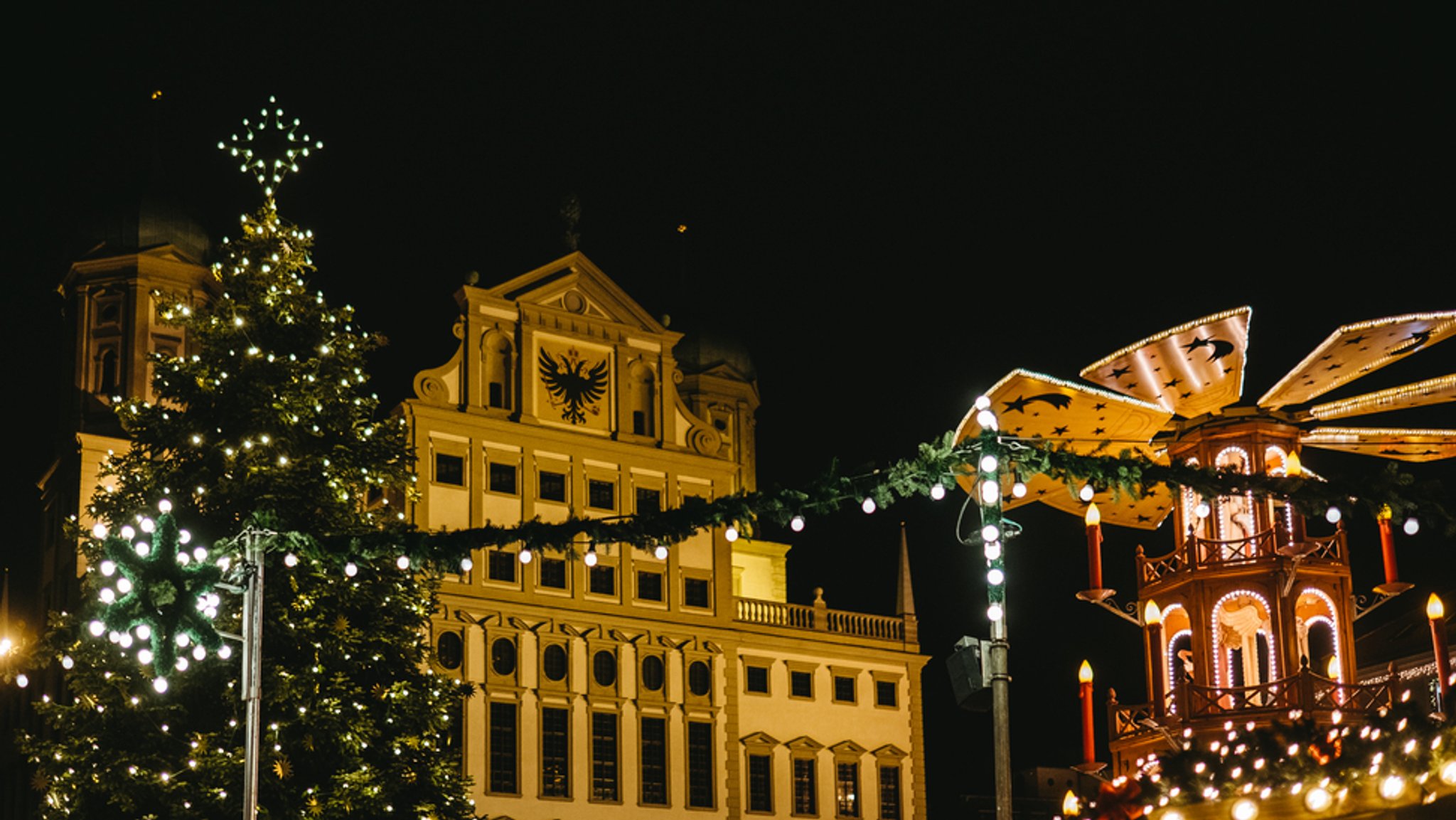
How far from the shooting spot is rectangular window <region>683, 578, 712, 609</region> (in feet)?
157

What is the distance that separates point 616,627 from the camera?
151 feet

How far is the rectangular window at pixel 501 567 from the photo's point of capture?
44.7 m

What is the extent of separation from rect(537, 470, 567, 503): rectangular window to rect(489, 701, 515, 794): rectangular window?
5276 millimetres

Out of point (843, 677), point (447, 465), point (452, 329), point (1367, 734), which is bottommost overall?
point (1367, 734)

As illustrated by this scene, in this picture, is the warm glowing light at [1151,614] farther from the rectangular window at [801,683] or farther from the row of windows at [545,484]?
the rectangular window at [801,683]

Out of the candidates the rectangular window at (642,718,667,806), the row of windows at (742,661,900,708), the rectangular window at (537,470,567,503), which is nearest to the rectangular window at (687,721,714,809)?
the rectangular window at (642,718,667,806)

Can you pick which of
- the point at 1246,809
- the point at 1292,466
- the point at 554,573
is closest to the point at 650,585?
the point at 554,573

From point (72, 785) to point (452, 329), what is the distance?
2247 cm

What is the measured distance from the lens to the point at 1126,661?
5203 centimetres

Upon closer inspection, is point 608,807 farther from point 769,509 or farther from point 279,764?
point 769,509

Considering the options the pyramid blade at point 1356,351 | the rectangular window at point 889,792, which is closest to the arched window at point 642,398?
the rectangular window at point 889,792

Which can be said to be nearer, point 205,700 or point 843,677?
point 205,700

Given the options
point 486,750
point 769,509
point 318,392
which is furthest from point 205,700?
point 486,750

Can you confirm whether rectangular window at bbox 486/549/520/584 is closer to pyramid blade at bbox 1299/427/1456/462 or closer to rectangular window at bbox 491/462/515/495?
rectangular window at bbox 491/462/515/495
